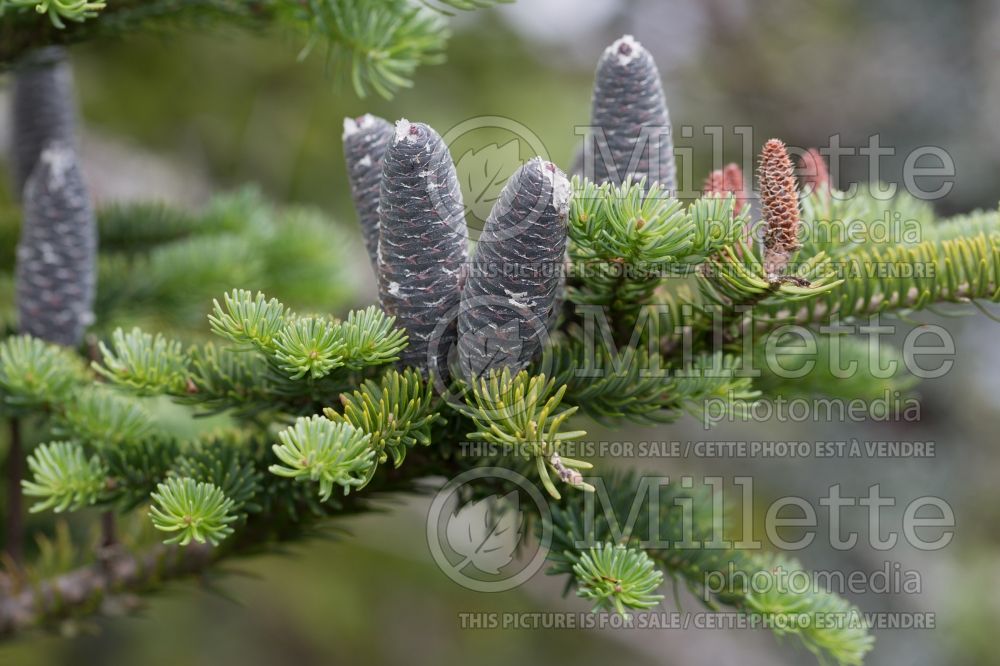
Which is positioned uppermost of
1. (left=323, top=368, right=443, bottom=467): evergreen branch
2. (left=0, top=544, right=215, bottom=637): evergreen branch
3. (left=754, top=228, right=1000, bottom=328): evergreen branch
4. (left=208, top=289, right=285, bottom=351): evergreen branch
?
(left=754, top=228, right=1000, bottom=328): evergreen branch

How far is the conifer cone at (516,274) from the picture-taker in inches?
23.2

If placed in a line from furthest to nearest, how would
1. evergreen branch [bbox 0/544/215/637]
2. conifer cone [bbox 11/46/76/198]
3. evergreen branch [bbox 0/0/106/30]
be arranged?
1. conifer cone [bbox 11/46/76/198]
2. evergreen branch [bbox 0/544/215/637]
3. evergreen branch [bbox 0/0/106/30]

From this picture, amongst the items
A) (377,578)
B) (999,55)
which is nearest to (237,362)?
(377,578)

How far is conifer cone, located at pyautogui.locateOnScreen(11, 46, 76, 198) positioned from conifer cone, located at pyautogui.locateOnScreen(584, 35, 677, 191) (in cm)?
79

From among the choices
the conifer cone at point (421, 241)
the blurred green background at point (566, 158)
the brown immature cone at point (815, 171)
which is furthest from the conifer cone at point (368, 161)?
the blurred green background at point (566, 158)

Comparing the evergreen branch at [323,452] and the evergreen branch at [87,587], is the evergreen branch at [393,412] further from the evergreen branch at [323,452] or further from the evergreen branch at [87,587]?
the evergreen branch at [87,587]

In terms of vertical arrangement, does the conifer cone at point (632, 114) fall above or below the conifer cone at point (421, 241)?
above

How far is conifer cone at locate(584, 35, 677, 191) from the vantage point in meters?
0.74

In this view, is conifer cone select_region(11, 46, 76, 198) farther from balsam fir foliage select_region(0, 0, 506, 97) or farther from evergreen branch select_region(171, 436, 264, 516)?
evergreen branch select_region(171, 436, 264, 516)

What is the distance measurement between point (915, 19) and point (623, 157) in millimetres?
3222

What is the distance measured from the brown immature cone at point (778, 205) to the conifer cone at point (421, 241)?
24 centimetres

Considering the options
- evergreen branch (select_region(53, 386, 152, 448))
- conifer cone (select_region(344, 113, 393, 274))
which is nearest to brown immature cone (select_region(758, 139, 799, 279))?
conifer cone (select_region(344, 113, 393, 274))

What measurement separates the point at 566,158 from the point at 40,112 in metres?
1.57

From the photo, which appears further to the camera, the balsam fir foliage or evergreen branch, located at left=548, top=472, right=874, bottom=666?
the balsam fir foliage
